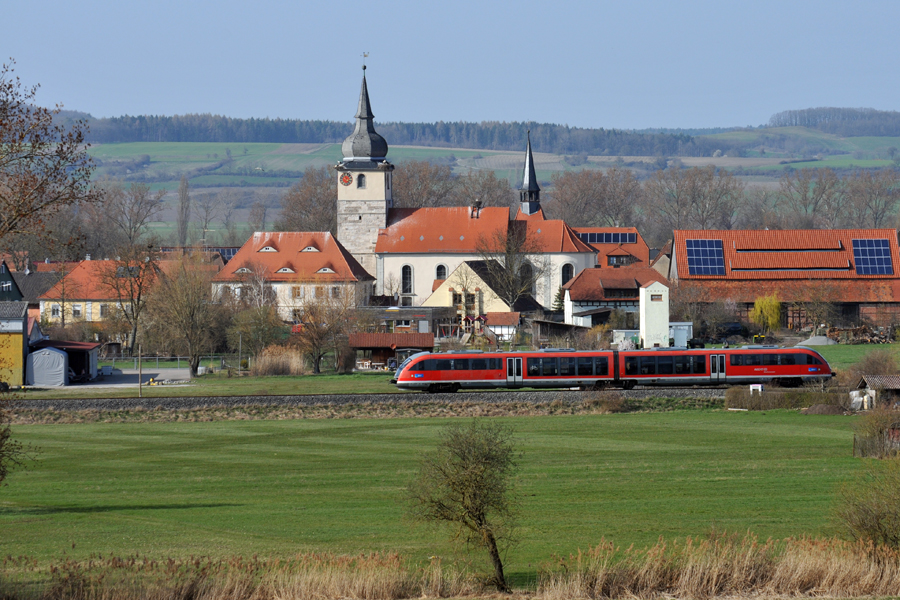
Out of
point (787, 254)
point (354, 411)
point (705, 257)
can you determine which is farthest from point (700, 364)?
point (787, 254)

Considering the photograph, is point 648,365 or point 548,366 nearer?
point 548,366

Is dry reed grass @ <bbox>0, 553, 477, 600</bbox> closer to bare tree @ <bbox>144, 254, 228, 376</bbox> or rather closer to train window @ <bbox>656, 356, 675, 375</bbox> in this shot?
train window @ <bbox>656, 356, 675, 375</bbox>

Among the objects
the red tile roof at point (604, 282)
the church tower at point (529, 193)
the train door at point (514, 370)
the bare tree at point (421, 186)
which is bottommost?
the train door at point (514, 370)

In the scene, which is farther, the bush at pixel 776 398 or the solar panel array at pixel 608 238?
the solar panel array at pixel 608 238

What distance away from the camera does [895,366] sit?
45.1 meters

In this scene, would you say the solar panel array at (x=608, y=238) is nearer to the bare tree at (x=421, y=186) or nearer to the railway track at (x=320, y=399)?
the bare tree at (x=421, y=186)

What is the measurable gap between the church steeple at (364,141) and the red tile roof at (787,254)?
89.6 ft

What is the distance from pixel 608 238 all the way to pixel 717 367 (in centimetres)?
7492

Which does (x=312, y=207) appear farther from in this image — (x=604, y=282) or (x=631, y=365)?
(x=631, y=365)

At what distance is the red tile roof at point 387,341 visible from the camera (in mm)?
54719

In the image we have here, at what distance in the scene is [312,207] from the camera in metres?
136

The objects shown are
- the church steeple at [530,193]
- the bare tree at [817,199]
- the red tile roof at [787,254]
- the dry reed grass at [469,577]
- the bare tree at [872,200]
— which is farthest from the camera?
the bare tree at [817,199]

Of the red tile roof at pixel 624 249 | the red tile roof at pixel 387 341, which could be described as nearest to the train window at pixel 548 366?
the red tile roof at pixel 387 341

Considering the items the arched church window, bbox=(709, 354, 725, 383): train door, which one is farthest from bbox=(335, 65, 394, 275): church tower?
bbox=(709, 354, 725, 383): train door
